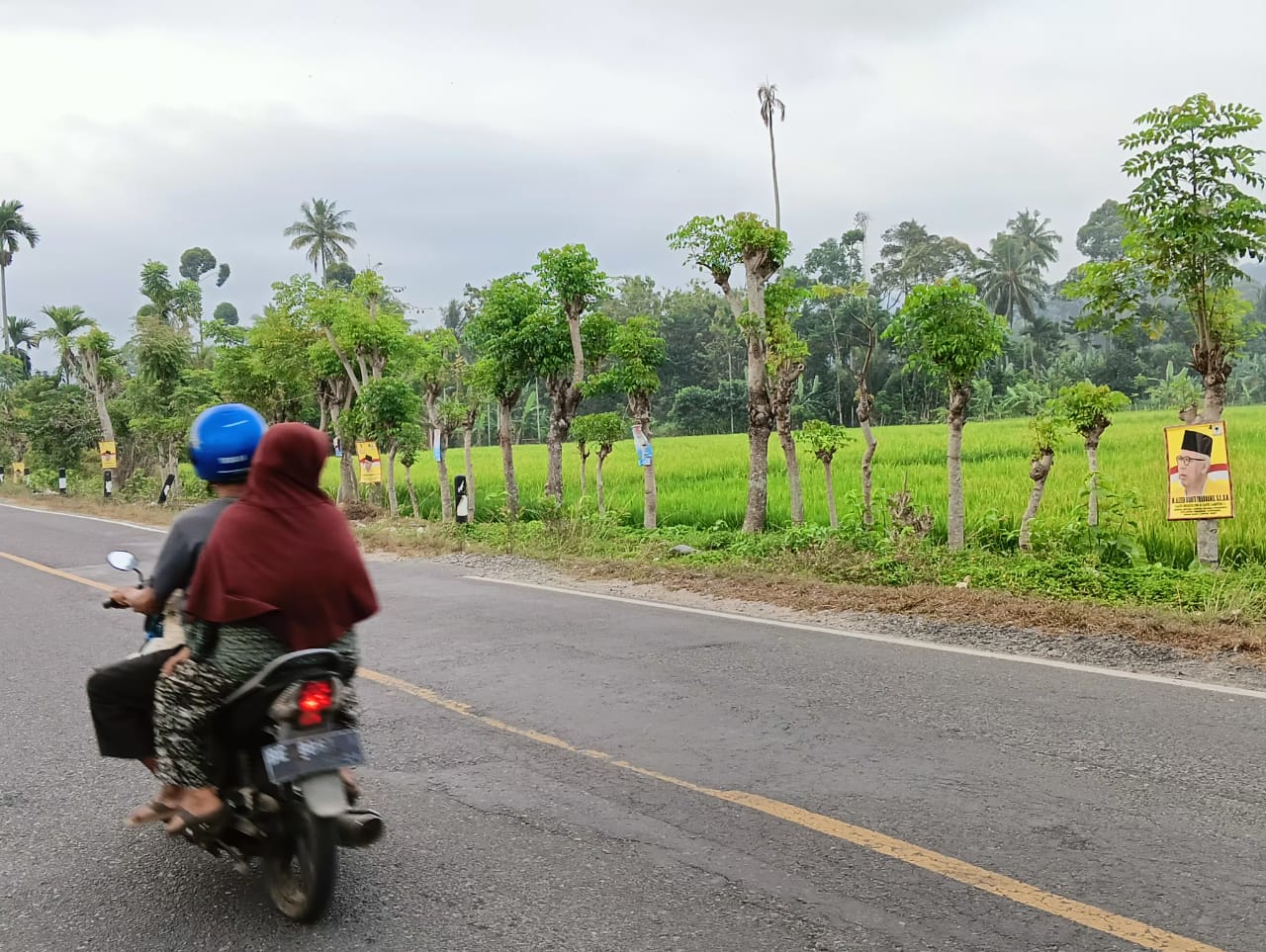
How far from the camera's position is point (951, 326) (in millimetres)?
10008

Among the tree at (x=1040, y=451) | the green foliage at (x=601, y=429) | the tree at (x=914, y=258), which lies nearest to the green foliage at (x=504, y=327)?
the green foliage at (x=601, y=429)

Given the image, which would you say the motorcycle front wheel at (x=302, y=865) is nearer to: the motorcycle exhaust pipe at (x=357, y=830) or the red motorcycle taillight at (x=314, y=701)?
the motorcycle exhaust pipe at (x=357, y=830)

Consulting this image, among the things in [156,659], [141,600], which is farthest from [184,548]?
[156,659]

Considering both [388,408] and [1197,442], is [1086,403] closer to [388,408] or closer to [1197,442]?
[1197,442]

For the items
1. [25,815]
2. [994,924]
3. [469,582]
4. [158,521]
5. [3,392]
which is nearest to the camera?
[994,924]

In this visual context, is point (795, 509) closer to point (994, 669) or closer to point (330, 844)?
point (994, 669)

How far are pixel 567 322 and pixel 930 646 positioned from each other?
1024 centimetres

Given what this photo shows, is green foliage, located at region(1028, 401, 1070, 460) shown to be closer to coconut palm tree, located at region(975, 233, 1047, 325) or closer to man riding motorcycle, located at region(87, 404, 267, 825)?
man riding motorcycle, located at region(87, 404, 267, 825)

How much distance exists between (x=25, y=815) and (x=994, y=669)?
5137 millimetres

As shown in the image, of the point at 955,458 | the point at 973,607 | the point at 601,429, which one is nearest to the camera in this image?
the point at 973,607

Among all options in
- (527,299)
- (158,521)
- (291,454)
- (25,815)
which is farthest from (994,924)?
(158,521)

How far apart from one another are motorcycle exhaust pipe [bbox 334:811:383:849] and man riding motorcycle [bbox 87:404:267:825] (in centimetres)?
83

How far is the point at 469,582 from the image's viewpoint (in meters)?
10.8

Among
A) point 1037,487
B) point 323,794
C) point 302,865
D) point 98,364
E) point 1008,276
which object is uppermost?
point 1008,276
